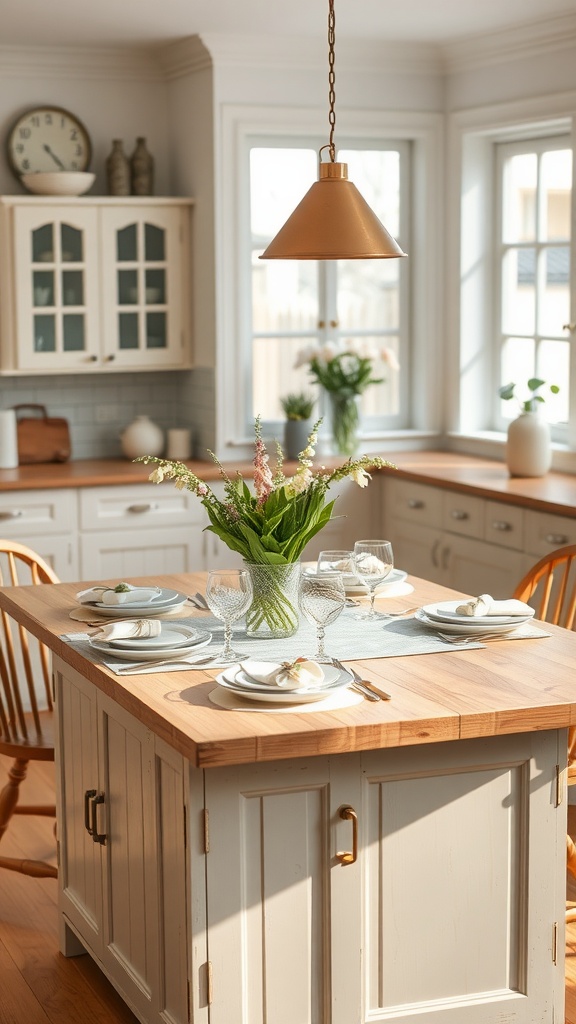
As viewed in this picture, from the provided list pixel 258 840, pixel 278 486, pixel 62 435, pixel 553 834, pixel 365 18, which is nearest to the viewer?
pixel 258 840

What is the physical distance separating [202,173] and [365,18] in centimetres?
95

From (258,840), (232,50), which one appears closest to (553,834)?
(258,840)

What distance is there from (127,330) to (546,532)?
203 cm

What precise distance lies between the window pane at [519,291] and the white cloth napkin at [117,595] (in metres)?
2.84

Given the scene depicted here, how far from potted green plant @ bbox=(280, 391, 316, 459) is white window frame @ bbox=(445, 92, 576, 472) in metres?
0.71

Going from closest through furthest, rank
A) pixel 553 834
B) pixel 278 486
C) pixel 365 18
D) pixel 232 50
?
pixel 553 834 < pixel 278 486 < pixel 365 18 < pixel 232 50

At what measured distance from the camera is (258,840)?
2.44 meters

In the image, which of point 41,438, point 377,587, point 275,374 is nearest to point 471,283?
point 275,374

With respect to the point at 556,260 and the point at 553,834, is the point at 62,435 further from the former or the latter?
the point at 553,834

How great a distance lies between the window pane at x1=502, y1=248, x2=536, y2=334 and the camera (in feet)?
18.2

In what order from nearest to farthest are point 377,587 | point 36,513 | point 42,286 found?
point 377,587 → point 36,513 → point 42,286

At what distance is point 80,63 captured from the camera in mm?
5504

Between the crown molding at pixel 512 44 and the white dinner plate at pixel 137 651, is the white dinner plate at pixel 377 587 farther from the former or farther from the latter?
the crown molding at pixel 512 44

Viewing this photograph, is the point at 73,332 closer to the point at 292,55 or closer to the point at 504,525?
the point at 292,55
